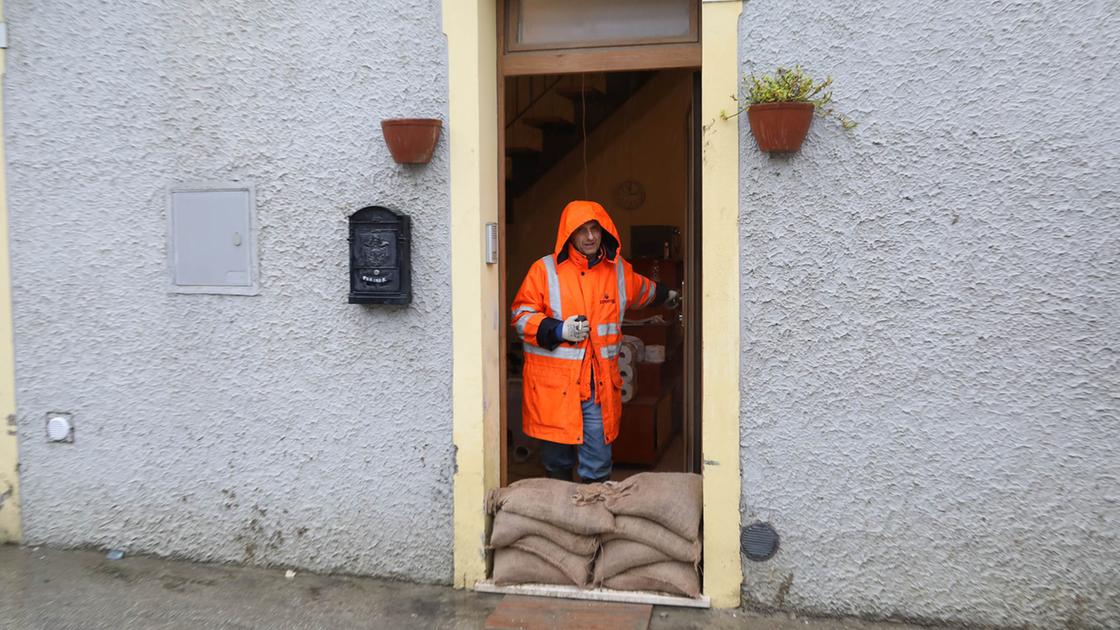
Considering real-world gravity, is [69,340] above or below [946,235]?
below

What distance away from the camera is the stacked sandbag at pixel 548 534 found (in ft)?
14.7

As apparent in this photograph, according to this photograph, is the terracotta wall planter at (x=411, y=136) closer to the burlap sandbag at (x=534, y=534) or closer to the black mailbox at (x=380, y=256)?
the black mailbox at (x=380, y=256)

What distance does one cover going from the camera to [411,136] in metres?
4.40

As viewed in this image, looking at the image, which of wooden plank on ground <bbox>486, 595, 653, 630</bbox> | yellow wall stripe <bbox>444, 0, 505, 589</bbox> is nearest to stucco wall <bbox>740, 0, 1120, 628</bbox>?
wooden plank on ground <bbox>486, 595, 653, 630</bbox>

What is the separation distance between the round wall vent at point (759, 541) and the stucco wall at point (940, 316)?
0.14ft

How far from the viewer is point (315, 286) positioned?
15.7ft

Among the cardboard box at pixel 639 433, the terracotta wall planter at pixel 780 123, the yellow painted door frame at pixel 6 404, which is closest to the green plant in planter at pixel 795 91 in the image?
the terracotta wall planter at pixel 780 123

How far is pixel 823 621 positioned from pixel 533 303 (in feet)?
6.65

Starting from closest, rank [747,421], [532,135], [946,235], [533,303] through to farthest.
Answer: [946,235] → [747,421] → [533,303] → [532,135]

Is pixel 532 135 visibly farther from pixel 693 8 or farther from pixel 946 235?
pixel 946 235

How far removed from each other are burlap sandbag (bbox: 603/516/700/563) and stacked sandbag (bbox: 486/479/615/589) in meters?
0.06

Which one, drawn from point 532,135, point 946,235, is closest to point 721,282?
point 946,235

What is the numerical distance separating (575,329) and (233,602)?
205cm

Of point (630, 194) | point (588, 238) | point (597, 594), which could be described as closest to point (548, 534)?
point (597, 594)
